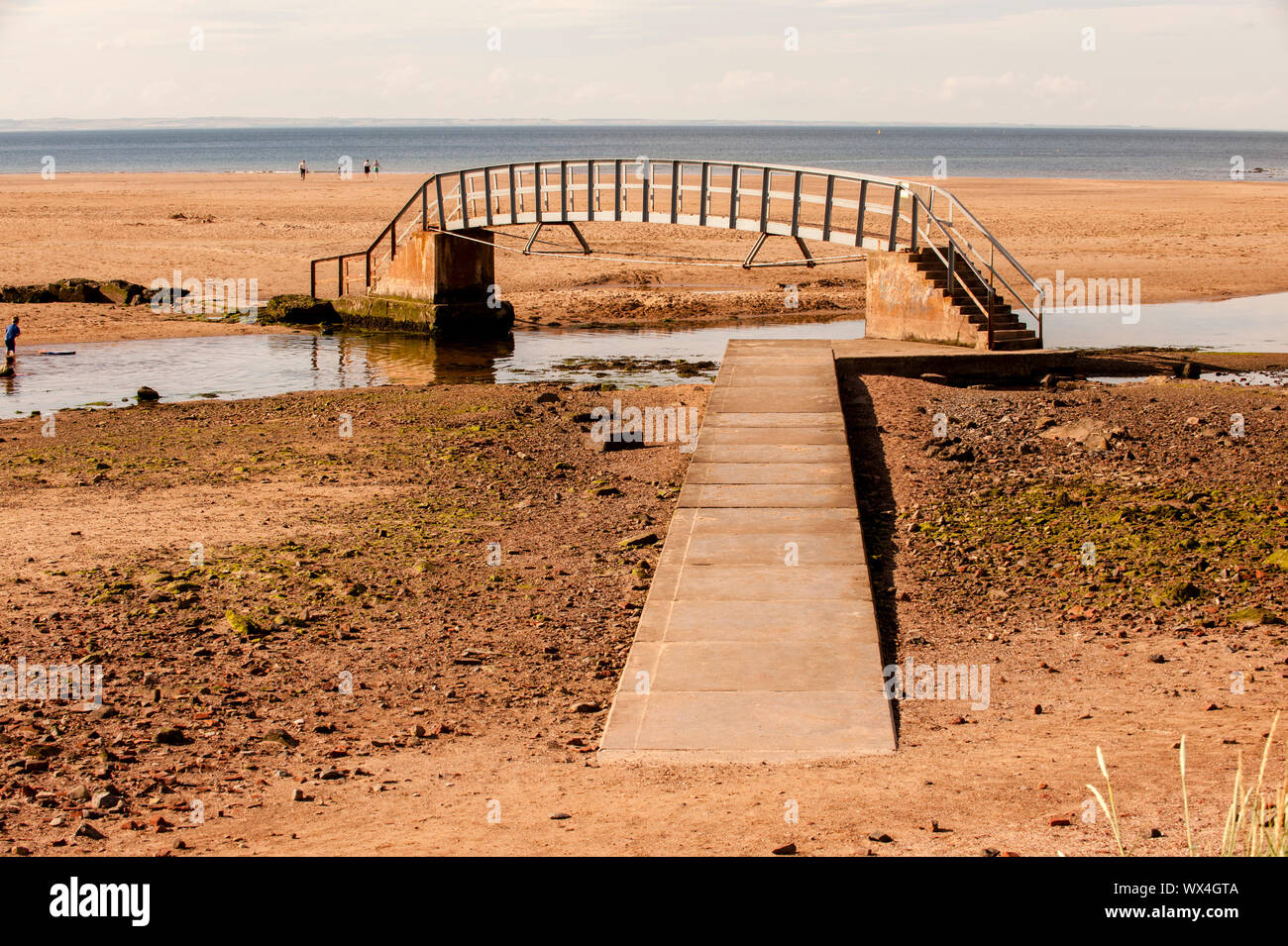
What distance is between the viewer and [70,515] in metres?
12.8

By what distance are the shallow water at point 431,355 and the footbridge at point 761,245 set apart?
5.63 ft

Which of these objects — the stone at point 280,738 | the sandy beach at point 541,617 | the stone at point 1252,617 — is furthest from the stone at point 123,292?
the stone at point 1252,617

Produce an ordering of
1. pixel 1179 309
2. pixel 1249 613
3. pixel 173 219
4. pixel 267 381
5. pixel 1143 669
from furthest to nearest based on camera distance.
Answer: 1. pixel 173 219
2. pixel 1179 309
3. pixel 267 381
4. pixel 1249 613
5. pixel 1143 669

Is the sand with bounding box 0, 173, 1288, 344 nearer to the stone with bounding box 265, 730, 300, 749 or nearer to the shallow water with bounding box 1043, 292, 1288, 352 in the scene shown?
the shallow water with bounding box 1043, 292, 1288, 352

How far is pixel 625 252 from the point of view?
37719mm

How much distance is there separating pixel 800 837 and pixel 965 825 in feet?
2.40

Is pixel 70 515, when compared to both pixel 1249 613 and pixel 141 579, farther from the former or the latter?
pixel 1249 613

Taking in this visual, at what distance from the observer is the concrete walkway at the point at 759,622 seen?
7.03 m

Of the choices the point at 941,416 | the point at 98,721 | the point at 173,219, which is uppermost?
the point at 173,219

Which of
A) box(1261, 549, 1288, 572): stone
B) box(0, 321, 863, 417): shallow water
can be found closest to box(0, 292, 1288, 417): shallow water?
box(0, 321, 863, 417): shallow water

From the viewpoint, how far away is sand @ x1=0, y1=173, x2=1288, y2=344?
29.9 m

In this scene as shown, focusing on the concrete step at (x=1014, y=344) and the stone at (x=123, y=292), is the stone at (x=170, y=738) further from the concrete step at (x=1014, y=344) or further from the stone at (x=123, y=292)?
the stone at (x=123, y=292)

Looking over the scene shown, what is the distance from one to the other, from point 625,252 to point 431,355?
44.6ft
